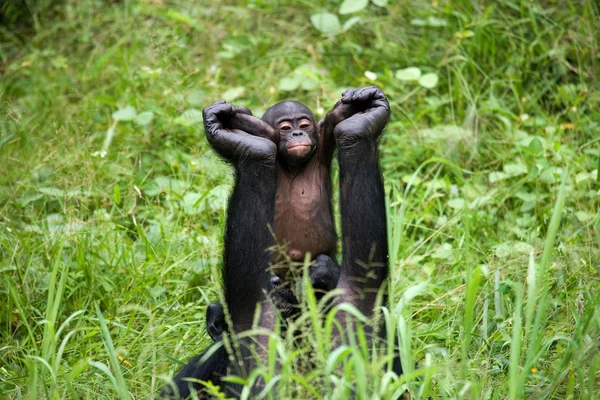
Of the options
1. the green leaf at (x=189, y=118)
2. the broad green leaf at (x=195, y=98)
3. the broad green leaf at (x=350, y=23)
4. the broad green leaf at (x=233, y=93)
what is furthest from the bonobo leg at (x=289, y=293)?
the broad green leaf at (x=350, y=23)

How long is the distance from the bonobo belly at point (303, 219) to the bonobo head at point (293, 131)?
0.11 metres

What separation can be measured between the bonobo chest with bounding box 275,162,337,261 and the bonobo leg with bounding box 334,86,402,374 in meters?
0.47

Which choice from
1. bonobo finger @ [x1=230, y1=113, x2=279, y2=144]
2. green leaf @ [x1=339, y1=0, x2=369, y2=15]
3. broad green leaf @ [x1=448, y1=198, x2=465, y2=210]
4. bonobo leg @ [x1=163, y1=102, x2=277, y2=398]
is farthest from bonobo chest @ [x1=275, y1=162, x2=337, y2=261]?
green leaf @ [x1=339, y1=0, x2=369, y2=15]

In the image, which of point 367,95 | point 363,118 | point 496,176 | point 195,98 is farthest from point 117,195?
point 496,176

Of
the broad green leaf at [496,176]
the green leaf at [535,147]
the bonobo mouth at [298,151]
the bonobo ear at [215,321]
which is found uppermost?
the bonobo mouth at [298,151]

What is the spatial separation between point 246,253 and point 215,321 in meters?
0.49

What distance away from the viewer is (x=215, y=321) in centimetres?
380

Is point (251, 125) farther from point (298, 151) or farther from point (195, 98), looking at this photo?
point (195, 98)

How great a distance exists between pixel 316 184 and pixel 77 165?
6.63 ft

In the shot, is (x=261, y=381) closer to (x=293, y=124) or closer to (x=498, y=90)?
(x=293, y=124)

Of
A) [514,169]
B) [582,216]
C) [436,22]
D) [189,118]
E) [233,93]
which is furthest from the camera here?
[436,22]

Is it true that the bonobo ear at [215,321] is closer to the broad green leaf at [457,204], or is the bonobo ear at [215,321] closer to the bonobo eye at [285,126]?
the bonobo eye at [285,126]

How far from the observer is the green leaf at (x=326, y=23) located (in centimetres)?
677

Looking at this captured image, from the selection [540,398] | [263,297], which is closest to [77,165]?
[263,297]
